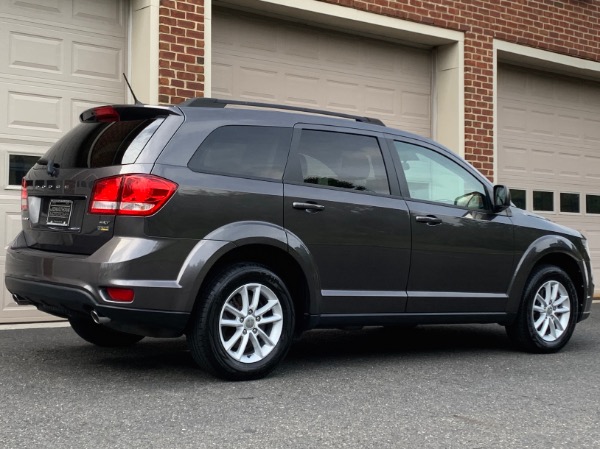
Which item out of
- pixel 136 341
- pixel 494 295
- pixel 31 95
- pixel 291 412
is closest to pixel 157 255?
pixel 291 412

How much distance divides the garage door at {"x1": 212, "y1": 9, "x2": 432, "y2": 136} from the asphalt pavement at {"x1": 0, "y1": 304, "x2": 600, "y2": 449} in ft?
12.4

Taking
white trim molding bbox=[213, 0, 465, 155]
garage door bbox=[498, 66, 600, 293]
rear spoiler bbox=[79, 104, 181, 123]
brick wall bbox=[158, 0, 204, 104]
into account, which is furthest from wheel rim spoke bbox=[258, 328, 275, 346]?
garage door bbox=[498, 66, 600, 293]

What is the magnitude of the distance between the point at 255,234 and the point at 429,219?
1541mm

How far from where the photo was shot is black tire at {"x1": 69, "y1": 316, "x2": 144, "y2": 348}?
20.6 feet

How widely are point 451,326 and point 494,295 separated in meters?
2.16

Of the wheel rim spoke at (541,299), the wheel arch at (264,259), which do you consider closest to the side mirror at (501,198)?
the wheel rim spoke at (541,299)

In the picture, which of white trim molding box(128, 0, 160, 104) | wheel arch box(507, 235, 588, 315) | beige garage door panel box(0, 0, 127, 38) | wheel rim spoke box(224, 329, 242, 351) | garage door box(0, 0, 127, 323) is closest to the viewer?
wheel rim spoke box(224, 329, 242, 351)

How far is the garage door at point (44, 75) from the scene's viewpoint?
323 inches

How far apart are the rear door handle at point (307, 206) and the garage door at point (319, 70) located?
13.9 feet

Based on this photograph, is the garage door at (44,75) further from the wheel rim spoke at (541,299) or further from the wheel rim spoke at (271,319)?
the wheel rim spoke at (541,299)

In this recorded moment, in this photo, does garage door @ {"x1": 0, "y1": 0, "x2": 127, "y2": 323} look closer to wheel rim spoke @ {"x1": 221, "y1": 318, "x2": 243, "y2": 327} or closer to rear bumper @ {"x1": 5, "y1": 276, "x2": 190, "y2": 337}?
rear bumper @ {"x1": 5, "y1": 276, "x2": 190, "y2": 337}

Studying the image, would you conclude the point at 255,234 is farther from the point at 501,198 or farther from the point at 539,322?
the point at 539,322

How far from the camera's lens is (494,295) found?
6.68 m

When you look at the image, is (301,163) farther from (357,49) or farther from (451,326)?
(357,49)
